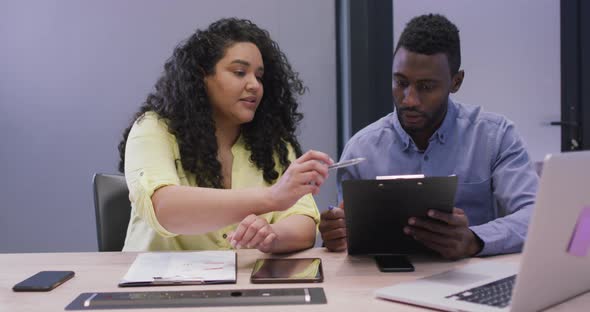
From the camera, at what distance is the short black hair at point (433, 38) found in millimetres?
1818

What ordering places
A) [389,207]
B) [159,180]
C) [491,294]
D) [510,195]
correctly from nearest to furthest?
[491,294] < [389,207] < [159,180] < [510,195]

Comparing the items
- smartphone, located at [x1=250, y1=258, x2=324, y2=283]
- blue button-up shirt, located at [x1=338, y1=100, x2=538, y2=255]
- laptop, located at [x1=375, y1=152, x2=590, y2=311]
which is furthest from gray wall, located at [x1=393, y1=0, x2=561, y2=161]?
laptop, located at [x1=375, y1=152, x2=590, y2=311]

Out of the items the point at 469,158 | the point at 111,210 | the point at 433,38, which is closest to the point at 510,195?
the point at 469,158

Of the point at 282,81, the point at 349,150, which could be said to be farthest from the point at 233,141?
the point at 349,150

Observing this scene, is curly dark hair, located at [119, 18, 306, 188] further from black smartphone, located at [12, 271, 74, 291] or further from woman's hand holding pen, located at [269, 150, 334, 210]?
black smartphone, located at [12, 271, 74, 291]

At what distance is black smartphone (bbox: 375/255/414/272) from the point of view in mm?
1328

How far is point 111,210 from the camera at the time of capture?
1837 millimetres

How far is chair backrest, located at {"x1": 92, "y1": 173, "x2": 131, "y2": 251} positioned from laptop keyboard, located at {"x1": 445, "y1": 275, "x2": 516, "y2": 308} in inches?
44.2

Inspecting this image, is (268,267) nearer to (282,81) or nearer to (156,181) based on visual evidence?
(156,181)

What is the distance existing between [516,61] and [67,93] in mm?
2451

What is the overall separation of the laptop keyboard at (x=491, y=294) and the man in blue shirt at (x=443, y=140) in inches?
21.9

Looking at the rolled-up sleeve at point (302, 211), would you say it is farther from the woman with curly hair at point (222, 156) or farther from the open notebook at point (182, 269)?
the open notebook at point (182, 269)

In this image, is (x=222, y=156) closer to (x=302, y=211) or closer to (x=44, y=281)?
(x=302, y=211)

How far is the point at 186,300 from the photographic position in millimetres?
1107
